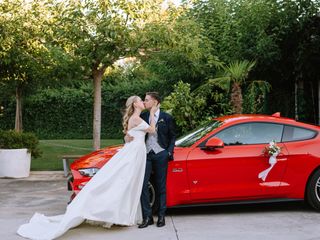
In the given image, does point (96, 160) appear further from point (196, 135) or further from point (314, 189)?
point (314, 189)

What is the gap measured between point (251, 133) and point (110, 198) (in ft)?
8.05

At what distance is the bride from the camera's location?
6.43m

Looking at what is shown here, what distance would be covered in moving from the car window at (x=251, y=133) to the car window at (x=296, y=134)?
0.09 metres

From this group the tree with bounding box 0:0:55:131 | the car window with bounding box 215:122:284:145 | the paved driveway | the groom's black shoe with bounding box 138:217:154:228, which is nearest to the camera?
the paved driveway

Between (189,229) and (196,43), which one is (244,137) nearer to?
(189,229)

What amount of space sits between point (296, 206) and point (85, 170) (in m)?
3.43

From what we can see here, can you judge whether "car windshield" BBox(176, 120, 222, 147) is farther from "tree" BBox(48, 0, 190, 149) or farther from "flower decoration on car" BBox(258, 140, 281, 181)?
"tree" BBox(48, 0, 190, 149)

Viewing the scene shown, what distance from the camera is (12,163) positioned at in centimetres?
1158

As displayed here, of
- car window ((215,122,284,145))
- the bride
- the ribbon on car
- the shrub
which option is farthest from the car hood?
the shrub

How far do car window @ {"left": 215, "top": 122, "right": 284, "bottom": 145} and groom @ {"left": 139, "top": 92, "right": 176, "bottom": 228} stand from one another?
98cm

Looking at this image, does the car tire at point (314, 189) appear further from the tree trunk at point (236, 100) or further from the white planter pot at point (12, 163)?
the white planter pot at point (12, 163)

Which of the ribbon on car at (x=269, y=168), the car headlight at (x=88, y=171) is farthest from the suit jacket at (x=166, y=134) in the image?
the ribbon on car at (x=269, y=168)

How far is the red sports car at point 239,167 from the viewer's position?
7.25 metres

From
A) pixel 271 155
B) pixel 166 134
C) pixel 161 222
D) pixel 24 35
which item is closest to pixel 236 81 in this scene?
pixel 271 155
